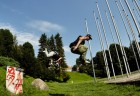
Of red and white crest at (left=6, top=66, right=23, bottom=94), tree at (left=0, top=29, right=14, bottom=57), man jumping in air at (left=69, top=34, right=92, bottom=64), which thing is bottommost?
red and white crest at (left=6, top=66, right=23, bottom=94)

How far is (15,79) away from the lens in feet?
63.9

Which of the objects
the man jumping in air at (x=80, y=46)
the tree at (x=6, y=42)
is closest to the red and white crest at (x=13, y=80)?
the man jumping in air at (x=80, y=46)

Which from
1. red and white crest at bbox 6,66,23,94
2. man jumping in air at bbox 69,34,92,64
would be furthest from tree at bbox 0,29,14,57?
man jumping in air at bbox 69,34,92,64

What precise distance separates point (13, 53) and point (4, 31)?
672 inches

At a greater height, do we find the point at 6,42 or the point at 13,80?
the point at 6,42

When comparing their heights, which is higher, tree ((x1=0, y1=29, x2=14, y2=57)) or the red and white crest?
tree ((x1=0, y1=29, x2=14, y2=57))

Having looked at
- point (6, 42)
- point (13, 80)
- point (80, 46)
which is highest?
point (6, 42)

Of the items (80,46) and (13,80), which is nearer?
(80,46)

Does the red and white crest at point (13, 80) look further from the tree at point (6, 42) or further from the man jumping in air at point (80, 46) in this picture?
the tree at point (6, 42)

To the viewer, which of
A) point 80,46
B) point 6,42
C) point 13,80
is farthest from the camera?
Answer: point 6,42

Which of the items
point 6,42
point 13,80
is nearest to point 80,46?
point 13,80

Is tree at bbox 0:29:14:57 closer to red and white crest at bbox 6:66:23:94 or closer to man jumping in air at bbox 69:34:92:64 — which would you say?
red and white crest at bbox 6:66:23:94

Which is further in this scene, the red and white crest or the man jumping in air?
the red and white crest

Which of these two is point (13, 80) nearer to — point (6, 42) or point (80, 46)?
point (80, 46)
